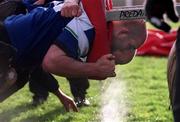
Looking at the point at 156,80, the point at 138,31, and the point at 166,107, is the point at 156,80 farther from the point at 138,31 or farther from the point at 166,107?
the point at 138,31

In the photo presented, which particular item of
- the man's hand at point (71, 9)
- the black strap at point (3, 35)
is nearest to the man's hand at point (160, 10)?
the man's hand at point (71, 9)

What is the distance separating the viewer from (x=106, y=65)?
12.0ft

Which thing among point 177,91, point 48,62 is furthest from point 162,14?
point 48,62

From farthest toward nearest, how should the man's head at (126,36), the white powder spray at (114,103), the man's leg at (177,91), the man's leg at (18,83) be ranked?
the white powder spray at (114,103) → the man's leg at (18,83) → the man's head at (126,36) → the man's leg at (177,91)

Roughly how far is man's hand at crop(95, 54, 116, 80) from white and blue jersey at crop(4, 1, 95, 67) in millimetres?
113

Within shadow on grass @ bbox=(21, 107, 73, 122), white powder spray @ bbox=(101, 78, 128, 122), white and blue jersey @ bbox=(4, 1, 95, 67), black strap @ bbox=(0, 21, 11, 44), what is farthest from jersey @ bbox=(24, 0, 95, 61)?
shadow on grass @ bbox=(21, 107, 73, 122)

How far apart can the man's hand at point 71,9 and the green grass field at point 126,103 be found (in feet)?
5.55

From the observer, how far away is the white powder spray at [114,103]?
5125 millimetres

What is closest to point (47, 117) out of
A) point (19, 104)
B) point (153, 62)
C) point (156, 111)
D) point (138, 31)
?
point (19, 104)

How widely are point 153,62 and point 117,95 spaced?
1.94 m

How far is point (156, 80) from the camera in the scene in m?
6.77

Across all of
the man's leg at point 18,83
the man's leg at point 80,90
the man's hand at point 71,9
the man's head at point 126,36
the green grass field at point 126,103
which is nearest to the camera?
the man's hand at point 71,9

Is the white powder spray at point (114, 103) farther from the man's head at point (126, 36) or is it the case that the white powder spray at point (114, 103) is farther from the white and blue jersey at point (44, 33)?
→ the white and blue jersey at point (44, 33)

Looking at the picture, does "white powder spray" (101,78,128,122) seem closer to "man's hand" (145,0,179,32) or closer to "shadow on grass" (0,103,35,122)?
"shadow on grass" (0,103,35,122)
